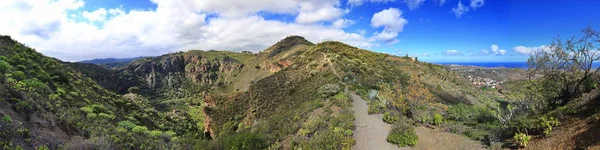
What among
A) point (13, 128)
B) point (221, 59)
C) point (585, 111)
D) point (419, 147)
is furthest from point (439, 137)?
point (221, 59)

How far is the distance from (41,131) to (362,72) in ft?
102

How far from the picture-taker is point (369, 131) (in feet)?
47.9

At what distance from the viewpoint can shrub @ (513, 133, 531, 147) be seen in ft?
32.0

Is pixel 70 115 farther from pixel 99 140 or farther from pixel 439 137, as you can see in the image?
pixel 439 137

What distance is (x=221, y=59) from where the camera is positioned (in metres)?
180

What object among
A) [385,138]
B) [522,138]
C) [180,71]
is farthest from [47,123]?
[180,71]

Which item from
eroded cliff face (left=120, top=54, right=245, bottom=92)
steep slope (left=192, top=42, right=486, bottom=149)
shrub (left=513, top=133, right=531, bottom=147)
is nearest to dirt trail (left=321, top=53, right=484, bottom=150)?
steep slope (left=192, top=42, right=486, bottom=149)

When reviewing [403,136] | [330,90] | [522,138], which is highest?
[522,138]

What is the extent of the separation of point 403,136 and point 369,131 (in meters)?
2.04

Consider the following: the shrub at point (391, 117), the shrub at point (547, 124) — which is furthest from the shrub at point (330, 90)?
the shrub at point (547, 124)

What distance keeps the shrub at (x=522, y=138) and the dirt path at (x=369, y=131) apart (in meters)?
4.47

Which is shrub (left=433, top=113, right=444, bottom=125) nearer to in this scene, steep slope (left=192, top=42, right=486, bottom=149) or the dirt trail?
steep slope (left=192, top=42, right=486, bottom=149)

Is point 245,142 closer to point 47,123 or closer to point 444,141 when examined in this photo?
point 47,123

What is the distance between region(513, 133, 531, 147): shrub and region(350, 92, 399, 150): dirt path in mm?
4475
